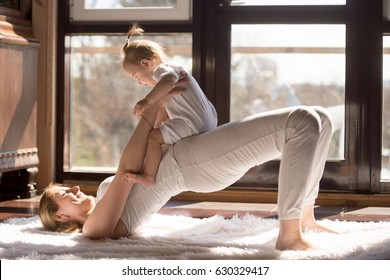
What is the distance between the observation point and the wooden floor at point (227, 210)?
3488 mm

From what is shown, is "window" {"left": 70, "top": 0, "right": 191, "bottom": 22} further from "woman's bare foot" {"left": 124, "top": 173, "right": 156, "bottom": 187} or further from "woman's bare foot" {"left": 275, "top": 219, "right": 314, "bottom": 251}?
"woman's bare foot" {"left": 275, "top": 219, "right": 314, "bottom": 251}

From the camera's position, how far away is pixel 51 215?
2828mm

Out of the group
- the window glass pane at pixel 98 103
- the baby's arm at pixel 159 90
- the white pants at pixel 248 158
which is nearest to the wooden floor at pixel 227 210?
the window glass pane at pixel 98 103

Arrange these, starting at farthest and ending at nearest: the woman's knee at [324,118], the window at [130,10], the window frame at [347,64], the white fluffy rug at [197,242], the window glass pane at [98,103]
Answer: the window glass pane at [98,103] < the window at [130,10] < the window frame at [347,64] < the woman's knee at [324,118] < the white fluffy rug at [197,242]

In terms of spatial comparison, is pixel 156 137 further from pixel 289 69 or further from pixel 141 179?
pixel 289 69

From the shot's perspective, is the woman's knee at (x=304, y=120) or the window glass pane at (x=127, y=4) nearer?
the woman's knee at (x=304, y=120)

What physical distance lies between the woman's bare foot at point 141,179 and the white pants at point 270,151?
12 cm

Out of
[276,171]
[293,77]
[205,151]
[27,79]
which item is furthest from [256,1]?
[205,151]

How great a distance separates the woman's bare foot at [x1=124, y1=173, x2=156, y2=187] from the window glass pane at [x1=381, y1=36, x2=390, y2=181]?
1.87m

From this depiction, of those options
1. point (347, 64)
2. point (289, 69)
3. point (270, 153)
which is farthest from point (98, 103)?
point (270, 153)

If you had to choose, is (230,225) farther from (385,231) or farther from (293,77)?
(293,77)

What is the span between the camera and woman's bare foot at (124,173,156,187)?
2.61 metres

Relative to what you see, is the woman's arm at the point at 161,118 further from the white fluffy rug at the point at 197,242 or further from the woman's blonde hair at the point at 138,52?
the white fluffy rug at the point at 197,242

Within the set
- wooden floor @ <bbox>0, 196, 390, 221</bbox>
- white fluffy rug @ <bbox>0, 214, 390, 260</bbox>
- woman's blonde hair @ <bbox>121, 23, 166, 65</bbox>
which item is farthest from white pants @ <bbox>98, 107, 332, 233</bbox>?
wooden floor @ <bbox>0, 196, 390, 221</bbox>
